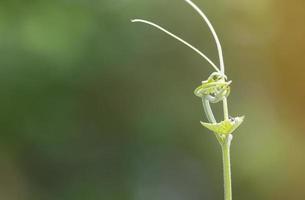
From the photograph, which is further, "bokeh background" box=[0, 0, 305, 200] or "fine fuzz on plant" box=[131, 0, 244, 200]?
"bokeh background" box=[0, 0, 305, 200]

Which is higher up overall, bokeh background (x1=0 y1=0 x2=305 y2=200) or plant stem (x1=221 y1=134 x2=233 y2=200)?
bokeh background (x1=0 y1=0 x2=305 y2=200)

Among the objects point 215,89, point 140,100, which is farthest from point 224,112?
point 140,100

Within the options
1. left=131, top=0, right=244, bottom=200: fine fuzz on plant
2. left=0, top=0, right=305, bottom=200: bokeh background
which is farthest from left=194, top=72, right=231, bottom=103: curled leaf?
left=0, top=0, right=305, bottom=200: bokeh background

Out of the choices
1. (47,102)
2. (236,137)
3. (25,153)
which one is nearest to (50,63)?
(47,102)

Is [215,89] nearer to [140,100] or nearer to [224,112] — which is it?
[224,112]

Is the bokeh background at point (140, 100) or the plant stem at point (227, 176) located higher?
the bokeh background at point (140, 100)

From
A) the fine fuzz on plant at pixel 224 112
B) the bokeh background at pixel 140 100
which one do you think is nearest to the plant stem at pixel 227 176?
the fine fuzz on plant at pixel 224 112

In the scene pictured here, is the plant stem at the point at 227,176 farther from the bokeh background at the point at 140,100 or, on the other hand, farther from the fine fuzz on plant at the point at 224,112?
the bokeh background at the point at 140,100

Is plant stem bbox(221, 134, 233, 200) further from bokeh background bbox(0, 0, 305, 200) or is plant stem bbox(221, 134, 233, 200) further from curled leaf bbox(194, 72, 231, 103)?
bokeh background bbox(0, 0, 305, 200)
